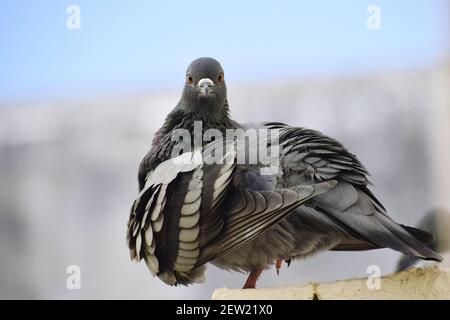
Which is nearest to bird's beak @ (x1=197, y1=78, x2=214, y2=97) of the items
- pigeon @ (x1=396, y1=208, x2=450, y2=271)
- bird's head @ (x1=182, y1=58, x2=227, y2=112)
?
bird's head @ (x1=182, y1=58, x2=227, y2=112)

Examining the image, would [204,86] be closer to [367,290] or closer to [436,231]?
[367,290]

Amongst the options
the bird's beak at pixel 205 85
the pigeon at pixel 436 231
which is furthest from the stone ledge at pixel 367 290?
the bird's beak at pixel 205 85

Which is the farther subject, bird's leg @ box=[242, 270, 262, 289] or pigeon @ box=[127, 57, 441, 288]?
bird's leg @ box=[242, 270, 262, 289]

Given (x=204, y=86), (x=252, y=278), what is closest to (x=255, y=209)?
(x=252, y=278)

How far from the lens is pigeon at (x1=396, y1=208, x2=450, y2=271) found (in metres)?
1.76

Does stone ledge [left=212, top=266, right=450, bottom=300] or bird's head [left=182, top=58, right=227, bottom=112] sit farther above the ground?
bird's head [left=182, top=58, right=227, bottom=112]

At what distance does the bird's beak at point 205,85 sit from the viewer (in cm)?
172

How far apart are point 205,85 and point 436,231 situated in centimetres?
87

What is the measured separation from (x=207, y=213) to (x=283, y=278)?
3.94 ft

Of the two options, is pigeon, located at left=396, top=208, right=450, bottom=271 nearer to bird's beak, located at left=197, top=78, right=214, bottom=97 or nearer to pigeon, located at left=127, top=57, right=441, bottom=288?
pigeon, located at left=127, top=57, right=441, bottom=288

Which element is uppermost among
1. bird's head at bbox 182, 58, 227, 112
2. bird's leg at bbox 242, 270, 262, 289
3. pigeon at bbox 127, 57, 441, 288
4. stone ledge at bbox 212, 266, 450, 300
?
bird's head at bbox 182, 58, 227, 112

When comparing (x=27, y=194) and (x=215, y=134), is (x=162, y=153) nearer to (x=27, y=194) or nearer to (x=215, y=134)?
(x=215, y=134)

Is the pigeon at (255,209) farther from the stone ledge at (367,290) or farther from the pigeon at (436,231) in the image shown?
the pigeon at (436,231)
